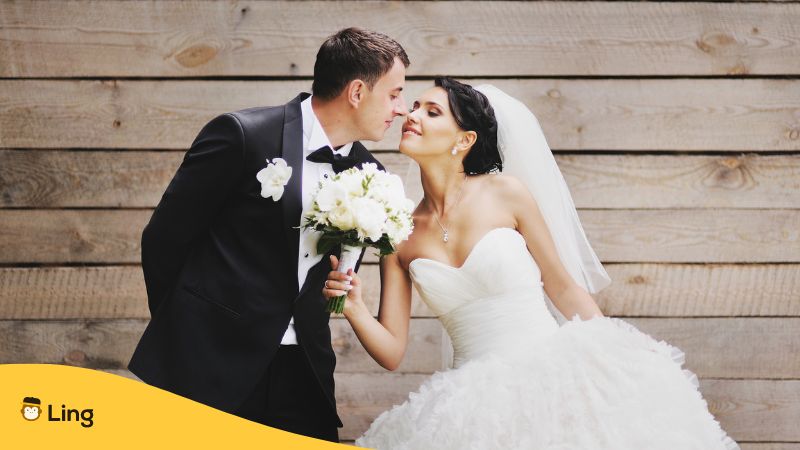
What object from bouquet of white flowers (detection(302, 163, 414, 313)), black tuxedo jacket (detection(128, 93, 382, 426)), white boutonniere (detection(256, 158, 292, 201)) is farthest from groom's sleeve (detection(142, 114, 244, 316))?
bouquet of white flowers (detection(302, 163, 414, 313))

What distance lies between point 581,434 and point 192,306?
3.70 ft

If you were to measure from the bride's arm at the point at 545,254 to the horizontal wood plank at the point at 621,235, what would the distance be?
661 mm

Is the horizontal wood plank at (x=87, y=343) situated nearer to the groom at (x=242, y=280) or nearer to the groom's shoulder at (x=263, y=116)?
the groom at (x=242, y=280)

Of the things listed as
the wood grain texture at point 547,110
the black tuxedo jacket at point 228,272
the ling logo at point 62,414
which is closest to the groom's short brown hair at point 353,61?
the black tuxedo jacket at point 228,272

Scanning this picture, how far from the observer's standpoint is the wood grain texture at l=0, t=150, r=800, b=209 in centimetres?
297

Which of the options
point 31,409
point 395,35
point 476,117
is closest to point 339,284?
point 476,117

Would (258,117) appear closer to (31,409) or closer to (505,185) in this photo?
(505,185)

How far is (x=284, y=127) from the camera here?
6.84ft

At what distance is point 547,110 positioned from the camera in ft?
9.78

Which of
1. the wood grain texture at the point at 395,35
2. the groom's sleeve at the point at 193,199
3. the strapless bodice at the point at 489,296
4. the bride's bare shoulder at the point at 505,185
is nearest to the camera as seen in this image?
the groom's sleeve at the point at 193,199

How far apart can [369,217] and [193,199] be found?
0.52 meters

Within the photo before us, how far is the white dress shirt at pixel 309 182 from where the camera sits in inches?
81.0

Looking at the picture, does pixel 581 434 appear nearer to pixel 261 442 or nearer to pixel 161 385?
pixel 261 442

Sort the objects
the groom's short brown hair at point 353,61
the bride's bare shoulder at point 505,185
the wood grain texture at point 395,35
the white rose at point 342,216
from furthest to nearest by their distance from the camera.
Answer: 1. the wood grain texture at point 395,35
2. the bride's bare shoulder at point 505,185
3. the groom's short brown hair at point 353,61
4. the white rose at point 342,216
